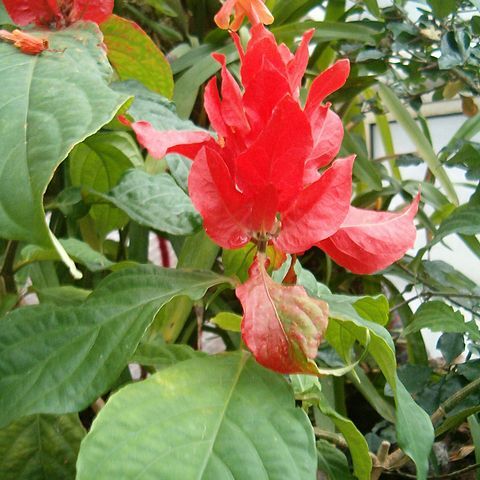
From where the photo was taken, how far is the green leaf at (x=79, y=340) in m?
0.35

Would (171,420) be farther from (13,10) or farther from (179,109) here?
(179,109)

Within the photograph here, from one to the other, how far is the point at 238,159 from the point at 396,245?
13 cm

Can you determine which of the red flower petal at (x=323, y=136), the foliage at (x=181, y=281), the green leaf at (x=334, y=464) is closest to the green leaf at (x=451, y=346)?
the foliage at (x=181, y=281)

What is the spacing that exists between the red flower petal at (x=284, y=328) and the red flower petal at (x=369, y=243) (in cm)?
7

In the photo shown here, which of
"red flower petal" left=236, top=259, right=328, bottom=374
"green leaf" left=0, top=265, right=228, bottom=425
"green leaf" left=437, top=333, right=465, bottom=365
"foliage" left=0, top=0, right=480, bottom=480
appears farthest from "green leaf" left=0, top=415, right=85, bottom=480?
"green leaf" left=437, top=333, right=465, bottom=365

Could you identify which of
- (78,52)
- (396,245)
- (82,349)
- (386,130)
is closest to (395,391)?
(396,245)

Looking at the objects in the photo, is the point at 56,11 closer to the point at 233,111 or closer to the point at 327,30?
the point at 233,111

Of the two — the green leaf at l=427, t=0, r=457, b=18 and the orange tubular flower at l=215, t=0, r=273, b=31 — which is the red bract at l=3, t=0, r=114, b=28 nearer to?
the orange tubular flower at l=215, t=0, r=273, b=31

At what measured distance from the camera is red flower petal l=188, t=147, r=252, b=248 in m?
0.36

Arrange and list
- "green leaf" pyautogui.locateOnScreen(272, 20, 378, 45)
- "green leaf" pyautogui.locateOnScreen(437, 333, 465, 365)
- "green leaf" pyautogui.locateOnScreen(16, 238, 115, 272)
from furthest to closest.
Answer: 1. "green leaf" pyautogui.locateOnScreen(272, 20, 378, 45)
2. "green leaf" pyautogui.locateOnScreen(437, 333, 465, 365)
3. "green leaf" pyautogui.locateOnScreen(16, 238, 115, 272)

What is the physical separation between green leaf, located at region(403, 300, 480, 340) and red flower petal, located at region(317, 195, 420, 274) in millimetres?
257

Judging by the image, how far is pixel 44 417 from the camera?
1.54ft

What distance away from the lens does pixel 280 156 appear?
1.15ft

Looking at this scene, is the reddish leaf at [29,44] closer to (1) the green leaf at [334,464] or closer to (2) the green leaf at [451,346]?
(1) the green leaf at [334,464]
